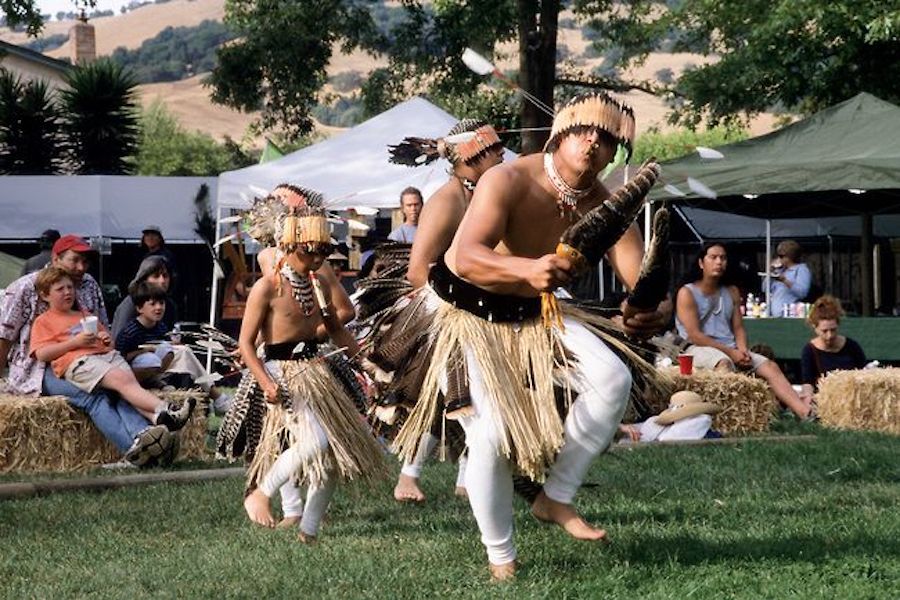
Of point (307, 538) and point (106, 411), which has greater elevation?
point (106, 411)

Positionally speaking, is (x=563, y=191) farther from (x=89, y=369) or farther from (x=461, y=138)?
(x=89, y=369)

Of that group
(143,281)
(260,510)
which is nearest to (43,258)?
(143,281)

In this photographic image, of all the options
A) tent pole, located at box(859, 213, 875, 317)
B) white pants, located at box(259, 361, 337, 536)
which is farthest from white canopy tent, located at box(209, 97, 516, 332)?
white pants, located at box(259, 361, 337, 536)

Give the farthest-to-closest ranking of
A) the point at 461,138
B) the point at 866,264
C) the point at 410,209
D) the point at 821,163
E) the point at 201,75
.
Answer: the point at 201,75, the point at 866,264, the point at 821,163, the point at 410,209, the point at 461,138

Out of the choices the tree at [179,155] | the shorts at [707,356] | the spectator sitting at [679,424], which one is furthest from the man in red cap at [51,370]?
the tree at [179,155]

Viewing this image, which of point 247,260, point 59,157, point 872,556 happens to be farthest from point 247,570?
point 59,157

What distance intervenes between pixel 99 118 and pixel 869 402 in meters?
18.1

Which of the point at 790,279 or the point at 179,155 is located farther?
the point at 179,155

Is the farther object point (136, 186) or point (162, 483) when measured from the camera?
point (136, 186)

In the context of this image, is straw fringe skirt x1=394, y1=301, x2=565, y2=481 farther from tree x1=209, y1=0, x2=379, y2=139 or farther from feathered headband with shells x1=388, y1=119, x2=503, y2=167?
tree x1=209, y1=0, x2=379, y2=139

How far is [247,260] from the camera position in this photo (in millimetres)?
19781

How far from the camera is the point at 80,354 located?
10.0 metres

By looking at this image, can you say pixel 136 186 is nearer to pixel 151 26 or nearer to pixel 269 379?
pixel 269 379

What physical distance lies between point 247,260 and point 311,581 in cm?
1441
